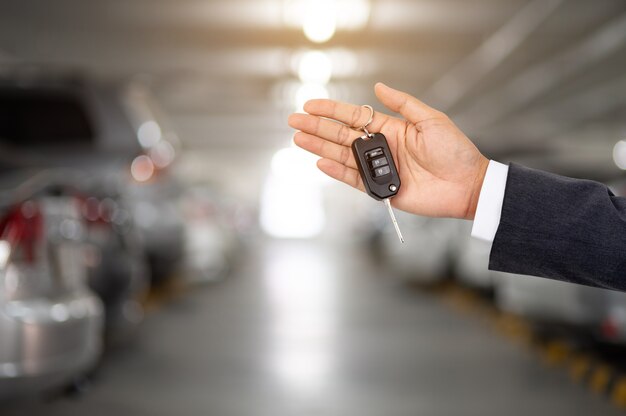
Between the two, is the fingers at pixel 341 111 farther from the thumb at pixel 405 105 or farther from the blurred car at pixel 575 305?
the blurred car at pixel 575 305

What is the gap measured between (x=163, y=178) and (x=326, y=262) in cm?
976

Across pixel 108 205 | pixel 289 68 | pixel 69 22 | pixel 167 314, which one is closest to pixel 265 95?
pixel 289 68

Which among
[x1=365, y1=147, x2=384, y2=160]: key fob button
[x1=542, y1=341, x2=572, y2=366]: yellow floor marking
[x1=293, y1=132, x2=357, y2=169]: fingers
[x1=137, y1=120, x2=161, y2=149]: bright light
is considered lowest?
[x1=542, y1=341, x2=572, y2=366]: yellow floor marking

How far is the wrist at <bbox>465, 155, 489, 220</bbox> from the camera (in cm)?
211

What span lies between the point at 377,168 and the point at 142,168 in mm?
5029

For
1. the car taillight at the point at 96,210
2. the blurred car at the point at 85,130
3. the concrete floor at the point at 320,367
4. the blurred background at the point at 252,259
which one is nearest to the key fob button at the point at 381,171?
the blurred background at the point at 252,259

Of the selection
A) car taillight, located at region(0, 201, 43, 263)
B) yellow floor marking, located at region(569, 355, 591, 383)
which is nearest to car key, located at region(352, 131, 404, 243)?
car taillight, located at region(0, 201, 43, 263)

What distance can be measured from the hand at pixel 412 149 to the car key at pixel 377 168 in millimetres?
73

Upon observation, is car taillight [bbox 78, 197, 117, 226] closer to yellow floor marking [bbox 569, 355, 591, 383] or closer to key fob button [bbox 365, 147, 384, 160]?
key fob button [bbox 365, 147, 384, 160]

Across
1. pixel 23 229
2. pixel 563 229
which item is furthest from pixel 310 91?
pixel 563 229

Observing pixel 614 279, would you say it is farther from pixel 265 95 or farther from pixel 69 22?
pixel 265 95

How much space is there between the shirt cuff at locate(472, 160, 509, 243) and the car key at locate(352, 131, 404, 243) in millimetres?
214

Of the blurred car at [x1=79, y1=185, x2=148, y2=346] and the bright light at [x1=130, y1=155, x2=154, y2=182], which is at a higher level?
the bright light at [x1=130, y1=155, x2=154, y2=182]

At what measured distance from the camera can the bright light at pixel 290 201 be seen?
3512 cm
